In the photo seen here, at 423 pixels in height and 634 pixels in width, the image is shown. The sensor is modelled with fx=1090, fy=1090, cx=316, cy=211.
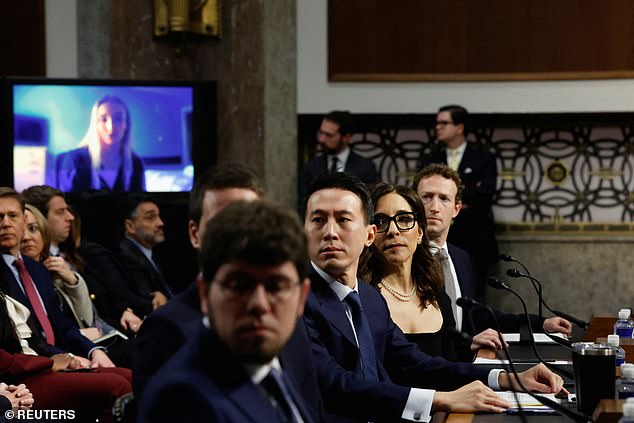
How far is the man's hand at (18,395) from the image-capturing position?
3996 millimetres

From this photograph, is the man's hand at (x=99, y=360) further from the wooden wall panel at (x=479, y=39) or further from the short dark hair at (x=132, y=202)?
the wooden wall panel at (x=479, y=39)

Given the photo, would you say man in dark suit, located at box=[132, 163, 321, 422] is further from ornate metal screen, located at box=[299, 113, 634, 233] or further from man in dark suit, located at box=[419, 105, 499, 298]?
ornate metal screen, located at box=[299, 113, 634, 233]

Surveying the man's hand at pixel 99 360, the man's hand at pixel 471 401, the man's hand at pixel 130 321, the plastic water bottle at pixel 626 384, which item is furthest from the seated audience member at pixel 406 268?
the man's hand at pixel 130 321

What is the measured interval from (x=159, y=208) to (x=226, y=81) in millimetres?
1048

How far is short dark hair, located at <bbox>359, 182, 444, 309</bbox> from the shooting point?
3.99 m

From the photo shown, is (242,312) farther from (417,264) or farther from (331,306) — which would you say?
(417,264)

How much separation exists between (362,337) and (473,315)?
1642mm

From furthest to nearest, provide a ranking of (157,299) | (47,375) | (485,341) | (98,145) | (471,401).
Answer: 1. (98,145)
2. (157,299)
3. (47,375)
4. (485,341)
5. (471,401)

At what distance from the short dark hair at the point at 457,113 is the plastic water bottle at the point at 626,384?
171 inches

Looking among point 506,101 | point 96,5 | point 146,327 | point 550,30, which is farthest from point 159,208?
point 146,327

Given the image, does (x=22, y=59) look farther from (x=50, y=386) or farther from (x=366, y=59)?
(x=50, y=386)

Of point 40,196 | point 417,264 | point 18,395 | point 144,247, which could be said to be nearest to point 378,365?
point 417,264

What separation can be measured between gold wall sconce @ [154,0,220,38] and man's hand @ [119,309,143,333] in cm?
228

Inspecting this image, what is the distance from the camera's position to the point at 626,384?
3014 millimetres
